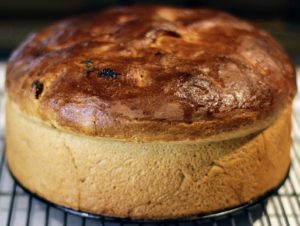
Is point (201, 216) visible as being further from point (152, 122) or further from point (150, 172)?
point (152, 122)

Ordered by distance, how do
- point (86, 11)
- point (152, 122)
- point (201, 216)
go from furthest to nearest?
1. point (86, 11)
2. point (201, 216)
3. point (152, 122)

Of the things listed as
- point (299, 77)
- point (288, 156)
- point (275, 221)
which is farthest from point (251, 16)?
point (275, 221)

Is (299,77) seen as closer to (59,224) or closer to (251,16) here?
(251,16)

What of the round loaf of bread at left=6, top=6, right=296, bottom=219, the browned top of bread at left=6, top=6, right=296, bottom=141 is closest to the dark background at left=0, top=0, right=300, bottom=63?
the browned top of bread at left=6, top=6, right=296, bottom=141

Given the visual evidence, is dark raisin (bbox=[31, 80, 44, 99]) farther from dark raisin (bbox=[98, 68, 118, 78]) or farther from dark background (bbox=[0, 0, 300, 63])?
dark background (bbox=[0, 0, 300, 63])

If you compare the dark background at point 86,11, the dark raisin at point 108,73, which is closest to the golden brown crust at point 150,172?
the dark raisin at point 108,73

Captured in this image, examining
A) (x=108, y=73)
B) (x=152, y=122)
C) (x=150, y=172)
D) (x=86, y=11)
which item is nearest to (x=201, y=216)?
(x=150, y=172)
